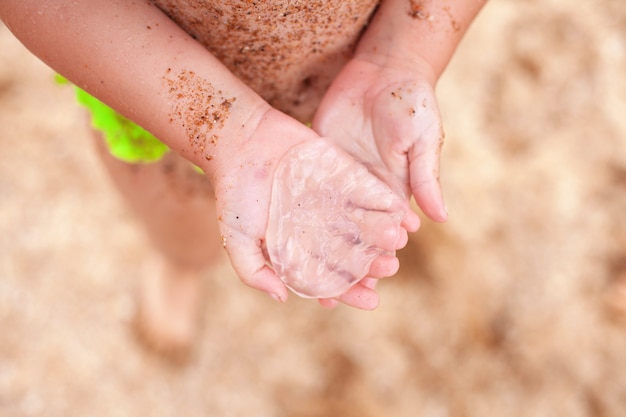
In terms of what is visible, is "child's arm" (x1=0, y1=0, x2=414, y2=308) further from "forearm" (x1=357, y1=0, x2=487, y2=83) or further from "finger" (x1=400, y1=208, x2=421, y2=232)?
"forearm" (x1=357, y1=0, x2=487, y2=83)

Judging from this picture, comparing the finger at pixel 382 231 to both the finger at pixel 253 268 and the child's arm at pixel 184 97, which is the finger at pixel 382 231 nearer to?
the child's arm at pixel 184 97

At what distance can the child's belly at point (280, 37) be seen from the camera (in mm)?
901

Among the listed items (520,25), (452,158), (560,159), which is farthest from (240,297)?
(520,25)

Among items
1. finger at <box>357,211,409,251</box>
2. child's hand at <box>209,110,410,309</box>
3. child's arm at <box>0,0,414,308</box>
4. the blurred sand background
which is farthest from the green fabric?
the blurred sand background

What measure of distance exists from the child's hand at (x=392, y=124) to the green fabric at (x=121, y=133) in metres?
0.30

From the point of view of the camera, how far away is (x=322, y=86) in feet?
3.66

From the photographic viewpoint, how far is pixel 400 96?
96cm

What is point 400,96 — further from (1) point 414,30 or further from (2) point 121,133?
(2) point 121,133

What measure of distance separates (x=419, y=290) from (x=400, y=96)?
0.89 m

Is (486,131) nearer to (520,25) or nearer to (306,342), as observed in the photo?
(520,25)

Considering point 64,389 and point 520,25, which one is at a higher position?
point 520,25

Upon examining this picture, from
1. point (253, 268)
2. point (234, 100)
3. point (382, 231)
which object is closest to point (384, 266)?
point (382, 231)

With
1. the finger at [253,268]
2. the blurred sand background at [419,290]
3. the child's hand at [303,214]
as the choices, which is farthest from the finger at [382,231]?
the blurred sand background at [419,290]

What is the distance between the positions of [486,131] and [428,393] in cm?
81
